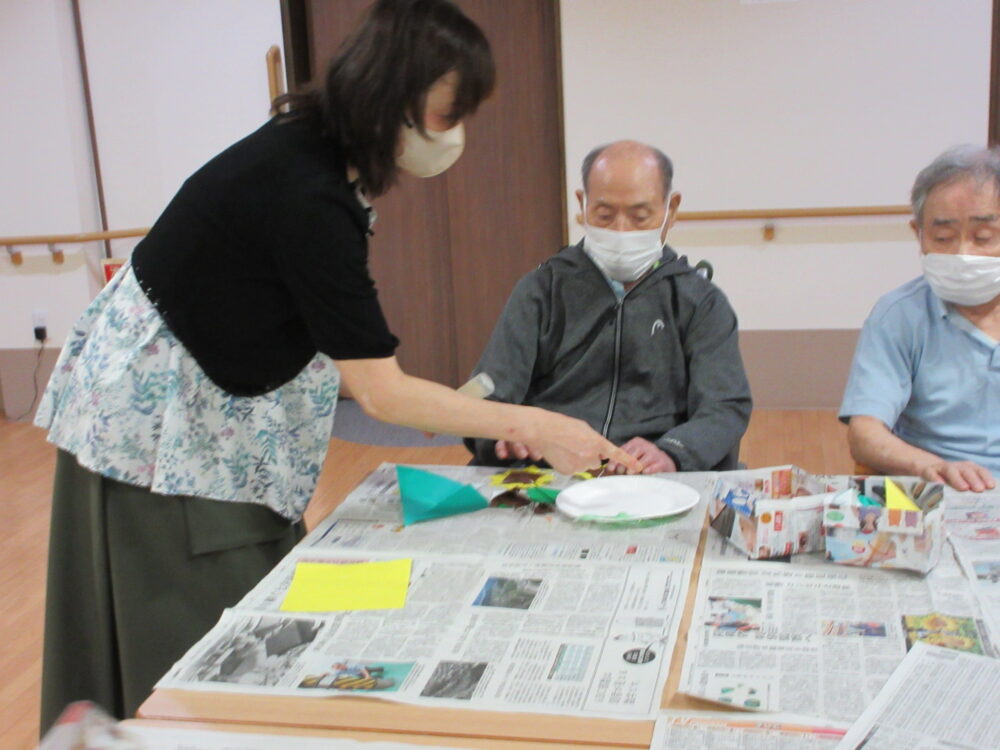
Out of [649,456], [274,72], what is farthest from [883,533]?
[274,72]

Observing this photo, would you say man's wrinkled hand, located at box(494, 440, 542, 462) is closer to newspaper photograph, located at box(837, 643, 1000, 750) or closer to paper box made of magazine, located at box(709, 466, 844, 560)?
paper box made of magazine, located at box(709, 466, 844, 560)

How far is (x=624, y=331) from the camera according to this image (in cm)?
204

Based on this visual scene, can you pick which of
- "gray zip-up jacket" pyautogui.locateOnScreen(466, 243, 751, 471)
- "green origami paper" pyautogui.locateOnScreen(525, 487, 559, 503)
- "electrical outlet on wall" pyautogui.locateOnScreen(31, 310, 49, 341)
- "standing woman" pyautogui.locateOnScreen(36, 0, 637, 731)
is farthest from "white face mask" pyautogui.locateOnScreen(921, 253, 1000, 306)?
"electrical outlet on wall" pyautogui.locateOnScreen(31, 310, 49, 341)

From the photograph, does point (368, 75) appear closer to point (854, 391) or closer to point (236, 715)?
point (236, 715)

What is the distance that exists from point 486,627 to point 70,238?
399cm

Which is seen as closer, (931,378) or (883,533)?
(883,533)

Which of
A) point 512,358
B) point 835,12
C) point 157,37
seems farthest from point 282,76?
point 512,358

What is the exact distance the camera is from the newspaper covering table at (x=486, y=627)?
3.39 feet

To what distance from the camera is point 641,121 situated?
13.6ft

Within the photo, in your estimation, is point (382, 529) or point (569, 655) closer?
point (569, 655)

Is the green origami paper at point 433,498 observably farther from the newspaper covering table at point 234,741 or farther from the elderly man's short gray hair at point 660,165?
the elderly man's short gray hair at point 660,165

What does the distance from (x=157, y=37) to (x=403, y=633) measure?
13.1 feet

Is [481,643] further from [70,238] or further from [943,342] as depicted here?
[70,238]

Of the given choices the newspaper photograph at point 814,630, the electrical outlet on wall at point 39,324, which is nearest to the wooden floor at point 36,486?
the electrical outlet on wall at point 39,324
